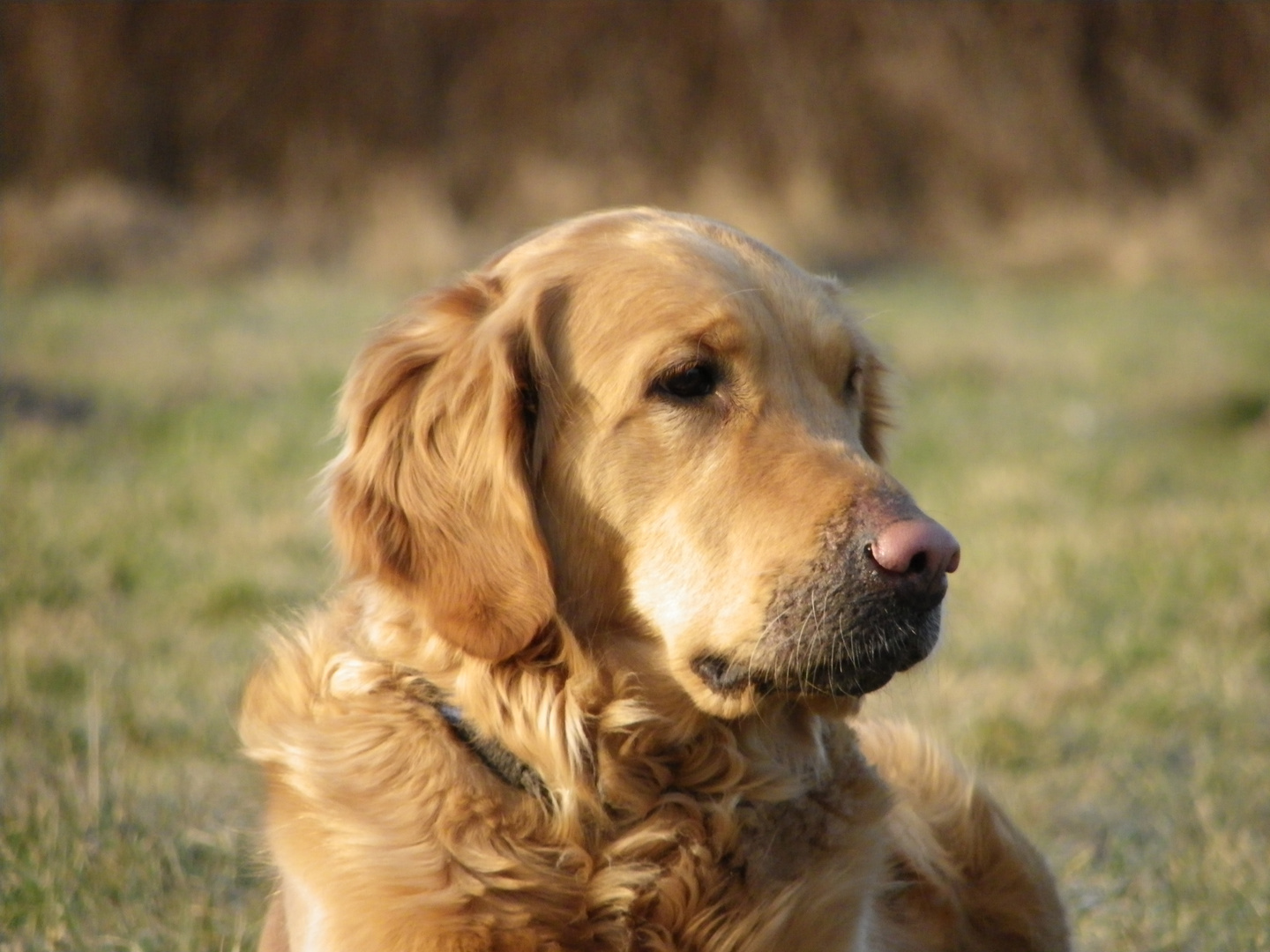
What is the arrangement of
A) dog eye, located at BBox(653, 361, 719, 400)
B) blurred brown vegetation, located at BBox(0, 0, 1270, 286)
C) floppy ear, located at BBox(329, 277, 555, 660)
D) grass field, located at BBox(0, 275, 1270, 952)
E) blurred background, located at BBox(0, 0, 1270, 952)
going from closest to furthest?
floppy ear, located at BBox(329, 277, 555, 660) < dog eye, located at BBox(653, 361, 719, 400) < grass field, located at BBox(0, 275, 1270, 952) < blurred background, located at BBox(0, 0, 1270, 952) < blurred brown vegetation, located at BBox(0, 0, 1270, 286)

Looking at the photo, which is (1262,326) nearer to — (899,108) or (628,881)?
(899,108)

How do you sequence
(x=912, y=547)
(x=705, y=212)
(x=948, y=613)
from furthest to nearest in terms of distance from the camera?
1. (x=705, y=212)
2. (x=948, y=613)
3. (x=912, y=547)

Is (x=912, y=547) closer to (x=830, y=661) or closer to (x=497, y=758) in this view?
(x=830, y=661)

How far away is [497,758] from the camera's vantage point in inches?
102

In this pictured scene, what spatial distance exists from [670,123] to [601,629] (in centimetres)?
1590

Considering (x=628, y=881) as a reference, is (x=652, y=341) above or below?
above

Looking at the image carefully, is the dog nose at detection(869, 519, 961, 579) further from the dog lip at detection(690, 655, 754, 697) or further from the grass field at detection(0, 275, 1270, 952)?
the grass field at detection(0, 275, 1270, 952)

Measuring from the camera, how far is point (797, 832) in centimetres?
270

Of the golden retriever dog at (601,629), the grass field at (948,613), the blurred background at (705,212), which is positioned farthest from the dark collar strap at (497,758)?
the grass field at (948,613)

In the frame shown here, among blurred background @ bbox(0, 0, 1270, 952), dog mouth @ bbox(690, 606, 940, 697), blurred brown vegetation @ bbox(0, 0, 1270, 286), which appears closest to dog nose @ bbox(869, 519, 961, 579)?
dog mouth @ bbox(690, 606, 940, 697)

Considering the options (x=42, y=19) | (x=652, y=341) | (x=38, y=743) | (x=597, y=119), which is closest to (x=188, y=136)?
(x=42, y=19)

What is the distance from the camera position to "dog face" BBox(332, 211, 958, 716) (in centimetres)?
251

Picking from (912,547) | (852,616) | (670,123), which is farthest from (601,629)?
(670,123)

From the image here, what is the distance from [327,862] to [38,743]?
88.2 inches
